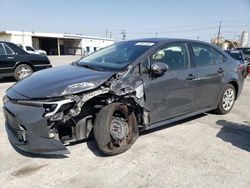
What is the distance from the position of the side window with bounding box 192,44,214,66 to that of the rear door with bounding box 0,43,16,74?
258 inches

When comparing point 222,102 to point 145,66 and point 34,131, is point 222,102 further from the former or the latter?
point 34,131

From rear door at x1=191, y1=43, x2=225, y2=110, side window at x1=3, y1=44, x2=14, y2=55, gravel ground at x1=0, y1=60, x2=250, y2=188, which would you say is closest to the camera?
gravel ground at x1=0, y1=60, x2=250, y2=188

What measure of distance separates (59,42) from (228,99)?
49714mm

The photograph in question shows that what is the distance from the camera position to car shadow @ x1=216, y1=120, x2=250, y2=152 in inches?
158

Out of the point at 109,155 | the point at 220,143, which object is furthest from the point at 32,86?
the point at 220,143

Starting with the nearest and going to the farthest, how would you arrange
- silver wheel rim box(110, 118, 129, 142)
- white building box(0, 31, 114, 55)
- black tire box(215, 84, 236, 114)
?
silver wheel rim box(110, 118, 129, 142) < black tire box(215, 84, 236, 114) < white building box(0, 31, 114, 55)

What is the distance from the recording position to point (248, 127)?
190 inches

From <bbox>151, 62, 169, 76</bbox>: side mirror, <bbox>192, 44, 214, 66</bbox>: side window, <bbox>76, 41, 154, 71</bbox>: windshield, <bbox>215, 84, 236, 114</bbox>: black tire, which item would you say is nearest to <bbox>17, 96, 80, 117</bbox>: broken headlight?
<bbox>76, 41, 154, 71</bbox>: windshield

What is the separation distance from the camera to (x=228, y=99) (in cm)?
551

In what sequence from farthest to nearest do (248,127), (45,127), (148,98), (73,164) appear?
(248,127) < (148,98) < (73,164) < (45,127)

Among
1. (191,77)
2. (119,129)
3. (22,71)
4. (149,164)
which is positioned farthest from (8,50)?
(149,164)

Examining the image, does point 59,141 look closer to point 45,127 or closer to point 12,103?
point 45,127

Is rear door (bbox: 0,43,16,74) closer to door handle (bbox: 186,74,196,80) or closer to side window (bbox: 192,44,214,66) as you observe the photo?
side window (bbox: 192,44,214,66)

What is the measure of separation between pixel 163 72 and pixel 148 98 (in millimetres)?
490
